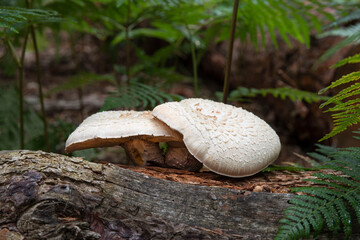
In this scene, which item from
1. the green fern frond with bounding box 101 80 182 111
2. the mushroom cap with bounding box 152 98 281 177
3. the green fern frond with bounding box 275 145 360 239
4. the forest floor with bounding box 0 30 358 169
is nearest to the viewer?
the green fern frond with bounding box 275 145 360 239

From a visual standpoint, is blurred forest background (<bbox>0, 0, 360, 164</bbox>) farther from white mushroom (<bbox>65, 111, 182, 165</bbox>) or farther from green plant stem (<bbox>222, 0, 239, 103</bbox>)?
green plant stem (<bbox>222, 0, 239, 103</bbox>)

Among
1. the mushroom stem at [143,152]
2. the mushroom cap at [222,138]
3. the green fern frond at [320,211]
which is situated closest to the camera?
the green fern frond at [320,211]

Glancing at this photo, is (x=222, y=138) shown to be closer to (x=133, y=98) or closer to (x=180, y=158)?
(x=180, y=158)

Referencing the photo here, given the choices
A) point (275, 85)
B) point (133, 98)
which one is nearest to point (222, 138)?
point (133, 98)

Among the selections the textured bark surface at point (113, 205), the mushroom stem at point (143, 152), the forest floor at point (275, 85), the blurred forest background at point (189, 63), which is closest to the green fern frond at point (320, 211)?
the textured bark surface at point (113, 205)

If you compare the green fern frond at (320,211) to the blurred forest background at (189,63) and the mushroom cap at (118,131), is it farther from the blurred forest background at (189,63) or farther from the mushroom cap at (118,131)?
the mushroom cap at (118,131)

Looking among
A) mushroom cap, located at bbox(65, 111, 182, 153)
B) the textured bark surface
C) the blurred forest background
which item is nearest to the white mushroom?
mushroom cap, located at bbox(65, 111, 182, 153)

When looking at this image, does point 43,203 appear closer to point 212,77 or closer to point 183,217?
point 183,217
